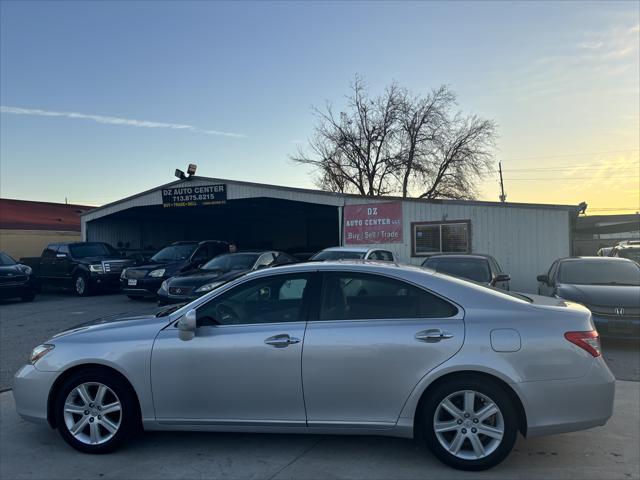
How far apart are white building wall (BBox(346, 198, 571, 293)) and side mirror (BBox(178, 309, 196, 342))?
13.1m

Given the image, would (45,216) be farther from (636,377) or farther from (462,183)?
(636,377)

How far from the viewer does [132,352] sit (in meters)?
4.19

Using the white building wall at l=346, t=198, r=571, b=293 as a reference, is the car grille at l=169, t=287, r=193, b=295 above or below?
below

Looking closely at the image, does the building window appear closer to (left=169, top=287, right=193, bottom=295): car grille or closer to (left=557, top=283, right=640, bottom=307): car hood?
(left=557, top=283, right=640, bottom=307): car hood

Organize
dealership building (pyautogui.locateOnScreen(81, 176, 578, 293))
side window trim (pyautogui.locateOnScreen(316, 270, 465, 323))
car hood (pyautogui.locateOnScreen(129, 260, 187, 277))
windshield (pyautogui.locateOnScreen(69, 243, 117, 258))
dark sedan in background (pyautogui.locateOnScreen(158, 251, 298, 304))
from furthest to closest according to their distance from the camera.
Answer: windshield (pyautogui.locateOnScreen(69, 243, 117, 258)) → dealership building (pyautogui.locateOnScreen(81, 176, 578, 293)) → car hood (pyautogui.locateOnScreen(129, 260, 187, 277)) → dark sedan in background (pyautogui.locateOnScreen(158, 251, 298, 304)) → side window trim (pyautogui.locateOnScreen(316, 270, 465, 323))

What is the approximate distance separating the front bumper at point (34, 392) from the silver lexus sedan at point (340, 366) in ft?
0.04

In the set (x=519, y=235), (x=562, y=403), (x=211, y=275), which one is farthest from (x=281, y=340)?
(x=519, y=235)

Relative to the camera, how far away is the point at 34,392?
4.33 meters

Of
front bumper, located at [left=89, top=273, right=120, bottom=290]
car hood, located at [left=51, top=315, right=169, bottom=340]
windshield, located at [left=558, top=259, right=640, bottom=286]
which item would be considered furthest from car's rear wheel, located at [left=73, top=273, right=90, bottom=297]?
windshield, located at [left=558, top=259, right=640, bottom=286]

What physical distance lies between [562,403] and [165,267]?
1285cm

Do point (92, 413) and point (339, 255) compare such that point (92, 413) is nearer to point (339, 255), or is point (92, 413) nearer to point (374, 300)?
point (374, 300)

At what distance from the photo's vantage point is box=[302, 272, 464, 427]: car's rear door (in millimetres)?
3828

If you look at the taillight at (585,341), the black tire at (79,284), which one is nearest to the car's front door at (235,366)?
the taillight at (585,341)

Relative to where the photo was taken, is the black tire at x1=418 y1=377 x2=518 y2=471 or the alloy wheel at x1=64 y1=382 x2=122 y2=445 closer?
the black tire at x1=418 y1=377 x2=518 y2=471
